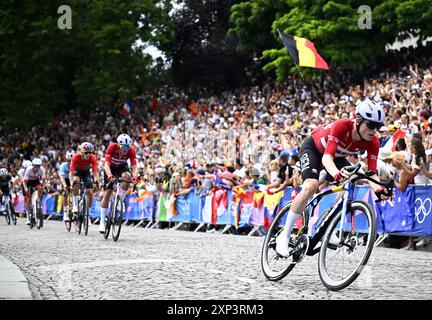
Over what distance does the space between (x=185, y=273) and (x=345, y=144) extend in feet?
8.51

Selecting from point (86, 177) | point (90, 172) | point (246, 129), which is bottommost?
point (86, 177)

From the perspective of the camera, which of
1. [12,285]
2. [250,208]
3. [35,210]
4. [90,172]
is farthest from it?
[35,210]

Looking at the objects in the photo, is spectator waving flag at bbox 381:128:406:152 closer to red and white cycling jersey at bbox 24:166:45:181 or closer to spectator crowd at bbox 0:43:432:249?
spectator crowd at bbox 0:43:432:249

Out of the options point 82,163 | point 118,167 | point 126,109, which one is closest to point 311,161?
point 118,167

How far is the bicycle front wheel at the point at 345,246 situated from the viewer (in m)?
7.67

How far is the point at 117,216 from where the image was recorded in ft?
53.0

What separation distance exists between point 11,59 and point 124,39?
9406mm

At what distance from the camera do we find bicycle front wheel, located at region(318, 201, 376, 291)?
767cm

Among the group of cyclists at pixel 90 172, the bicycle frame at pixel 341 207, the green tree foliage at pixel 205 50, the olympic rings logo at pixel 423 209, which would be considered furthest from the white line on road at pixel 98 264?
the green tree foliage at pixel 205 50

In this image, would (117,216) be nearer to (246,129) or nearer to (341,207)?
(341,207)

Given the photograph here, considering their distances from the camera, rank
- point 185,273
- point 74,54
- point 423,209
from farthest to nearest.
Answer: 1. point 74,54
2. point 423,209
3. point 185,273

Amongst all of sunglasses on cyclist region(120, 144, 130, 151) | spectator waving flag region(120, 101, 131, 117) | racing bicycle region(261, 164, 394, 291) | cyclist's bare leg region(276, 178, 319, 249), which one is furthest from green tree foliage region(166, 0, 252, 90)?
racing bicycle region(261, 164, 394, 291)

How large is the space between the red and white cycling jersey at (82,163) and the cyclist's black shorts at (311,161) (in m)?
10.0
